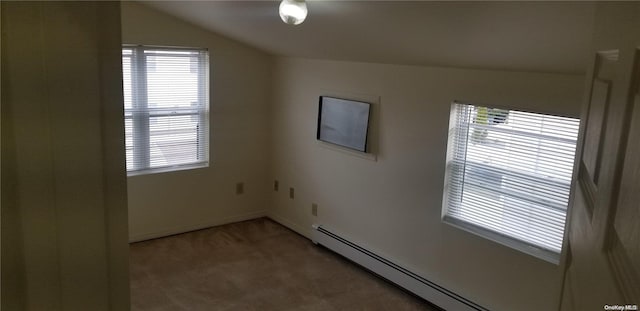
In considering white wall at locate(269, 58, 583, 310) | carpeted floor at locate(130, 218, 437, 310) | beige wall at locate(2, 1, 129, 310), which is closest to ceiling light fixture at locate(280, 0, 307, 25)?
white wall at locate(269, 58, 583, 310)

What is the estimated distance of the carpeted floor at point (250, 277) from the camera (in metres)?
3.68

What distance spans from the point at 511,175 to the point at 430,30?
112cm

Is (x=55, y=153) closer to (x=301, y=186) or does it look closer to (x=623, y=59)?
(x=623, y=59)

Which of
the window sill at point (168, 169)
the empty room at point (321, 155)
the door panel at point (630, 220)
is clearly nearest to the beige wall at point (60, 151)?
the empty room at point (321, 155)

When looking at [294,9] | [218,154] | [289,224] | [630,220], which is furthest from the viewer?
[289,224]

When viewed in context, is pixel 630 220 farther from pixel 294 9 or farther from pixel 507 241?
pixel 507 241

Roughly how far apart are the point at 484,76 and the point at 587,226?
2.71 metres

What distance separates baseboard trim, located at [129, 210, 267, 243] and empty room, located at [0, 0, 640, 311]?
0.8 inches

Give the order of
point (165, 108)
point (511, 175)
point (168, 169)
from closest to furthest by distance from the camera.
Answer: point (511, 175) < point (165, 108) < point (168, 169)

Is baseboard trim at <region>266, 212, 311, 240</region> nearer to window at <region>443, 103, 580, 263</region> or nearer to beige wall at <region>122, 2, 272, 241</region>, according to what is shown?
beige wall at <region>122, 2, 272, 241</region>

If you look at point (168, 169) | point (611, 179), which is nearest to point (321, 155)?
point (168, 169)

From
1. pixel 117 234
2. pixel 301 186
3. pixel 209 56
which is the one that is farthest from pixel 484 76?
pixel 117 234

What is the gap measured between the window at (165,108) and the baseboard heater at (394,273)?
1.45 meters

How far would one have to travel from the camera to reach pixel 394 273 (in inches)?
155
